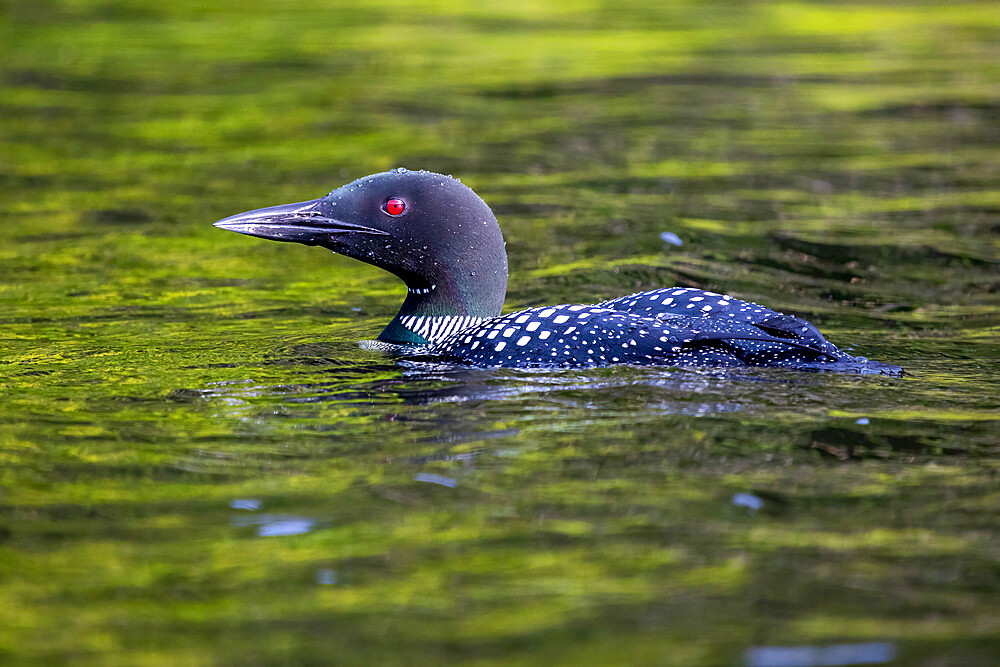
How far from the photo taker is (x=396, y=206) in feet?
19.5

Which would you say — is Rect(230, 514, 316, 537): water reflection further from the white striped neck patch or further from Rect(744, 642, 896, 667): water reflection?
the white striped neck patch

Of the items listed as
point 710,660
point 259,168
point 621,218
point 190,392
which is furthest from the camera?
point 259,168

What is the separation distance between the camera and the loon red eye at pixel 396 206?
19.5 feet

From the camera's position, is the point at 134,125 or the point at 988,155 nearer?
the point at 988,155

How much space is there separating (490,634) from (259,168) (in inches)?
319

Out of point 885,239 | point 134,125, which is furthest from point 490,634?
point 134,125

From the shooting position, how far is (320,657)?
3270mm

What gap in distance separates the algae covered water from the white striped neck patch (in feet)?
0.75

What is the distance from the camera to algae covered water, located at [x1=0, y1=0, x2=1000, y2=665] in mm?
3467

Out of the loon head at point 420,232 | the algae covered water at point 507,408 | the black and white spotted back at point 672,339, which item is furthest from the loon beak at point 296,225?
the black and white spotted back at point 672,339

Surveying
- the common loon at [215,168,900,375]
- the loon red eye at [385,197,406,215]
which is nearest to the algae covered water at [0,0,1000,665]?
the common loon at [215,168,900,375]

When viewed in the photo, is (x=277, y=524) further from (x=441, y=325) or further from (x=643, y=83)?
(x=643, y=83)

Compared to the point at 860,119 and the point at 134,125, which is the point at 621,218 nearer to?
the point at 860,119

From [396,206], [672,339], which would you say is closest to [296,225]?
[396,206]
